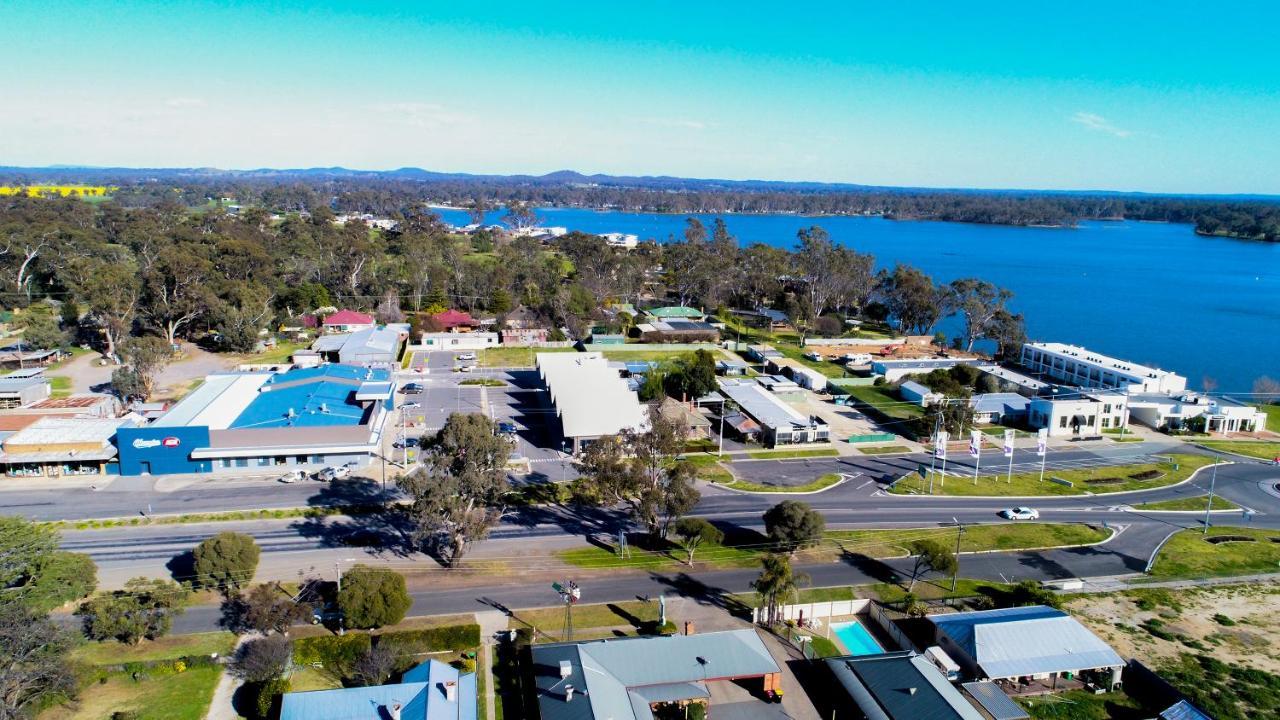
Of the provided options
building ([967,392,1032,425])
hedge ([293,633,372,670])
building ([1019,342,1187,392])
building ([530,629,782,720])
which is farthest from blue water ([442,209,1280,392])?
hedge ([293,633,372,670])

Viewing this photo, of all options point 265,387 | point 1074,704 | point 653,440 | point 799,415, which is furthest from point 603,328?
point 1074,704

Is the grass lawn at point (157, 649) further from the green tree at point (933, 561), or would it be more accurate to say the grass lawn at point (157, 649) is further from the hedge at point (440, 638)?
the green tree at point (933, 561)

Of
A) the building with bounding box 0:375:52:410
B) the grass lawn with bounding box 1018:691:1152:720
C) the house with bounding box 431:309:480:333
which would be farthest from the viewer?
the house with bounding box 431:309:480:333

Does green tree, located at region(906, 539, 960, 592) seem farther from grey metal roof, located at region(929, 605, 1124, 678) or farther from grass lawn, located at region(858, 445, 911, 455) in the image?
grass lawn, located at region(858, 445, 911, 455)

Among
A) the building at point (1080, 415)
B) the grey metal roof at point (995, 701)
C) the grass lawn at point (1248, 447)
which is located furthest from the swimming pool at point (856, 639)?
the grass lawn at point (1248, 447)

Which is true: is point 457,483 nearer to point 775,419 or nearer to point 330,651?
point 330,651

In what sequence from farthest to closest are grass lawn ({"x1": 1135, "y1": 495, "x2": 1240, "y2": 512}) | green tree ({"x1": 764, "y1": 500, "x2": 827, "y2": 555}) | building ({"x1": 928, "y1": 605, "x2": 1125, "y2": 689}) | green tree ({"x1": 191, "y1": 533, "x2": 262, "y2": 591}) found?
grass lawn ({"x1": 1135, "y1": 495, "x2": 1240, "y2": 512}) → green tree ({"x1": 764, "y1": 500, "x2": 827, "y2": 555}) → green tree ({"x1": 191, "y1": 533, "x2": 262, "y2": 591}) → building ({"x1": 928, "y1": 605, "x2": 1125, "y2": 689})

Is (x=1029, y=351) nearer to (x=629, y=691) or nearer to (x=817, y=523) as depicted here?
(x=817, y=523)
